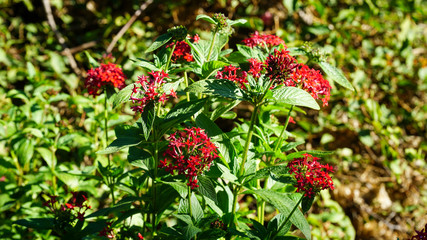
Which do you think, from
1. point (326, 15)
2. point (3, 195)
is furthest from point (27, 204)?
point (326, 15)

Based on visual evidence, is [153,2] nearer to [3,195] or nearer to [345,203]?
[3,195]

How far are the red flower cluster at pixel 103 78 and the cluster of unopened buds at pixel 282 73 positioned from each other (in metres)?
0.41

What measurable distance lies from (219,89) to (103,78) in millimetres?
517

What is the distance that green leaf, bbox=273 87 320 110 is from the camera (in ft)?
2.77

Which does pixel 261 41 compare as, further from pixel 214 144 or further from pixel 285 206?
pixel 285 206

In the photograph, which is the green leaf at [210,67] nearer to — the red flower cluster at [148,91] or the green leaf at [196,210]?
the red flower cluster at [148,91]

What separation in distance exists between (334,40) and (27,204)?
230cm

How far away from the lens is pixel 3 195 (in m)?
1.50

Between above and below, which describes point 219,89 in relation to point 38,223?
above

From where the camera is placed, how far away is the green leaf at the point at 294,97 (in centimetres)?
85

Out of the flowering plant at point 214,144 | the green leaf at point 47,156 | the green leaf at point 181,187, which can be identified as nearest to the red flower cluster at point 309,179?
the flowering plant at point 214,144

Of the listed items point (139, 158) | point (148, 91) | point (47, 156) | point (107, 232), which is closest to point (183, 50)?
point (148, 91)

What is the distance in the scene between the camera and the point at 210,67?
100 cm

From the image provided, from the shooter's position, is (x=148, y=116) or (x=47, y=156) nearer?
(x=148, y=116)
